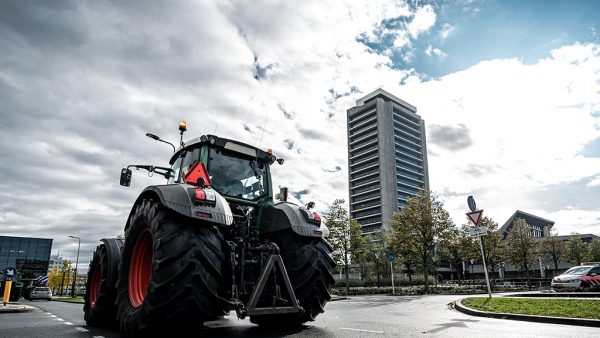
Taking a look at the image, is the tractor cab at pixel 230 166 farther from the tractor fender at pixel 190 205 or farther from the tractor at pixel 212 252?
the tractor fender at pixel 190 205

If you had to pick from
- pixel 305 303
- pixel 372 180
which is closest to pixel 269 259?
pixel 305 303

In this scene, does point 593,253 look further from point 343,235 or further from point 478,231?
point 478,231

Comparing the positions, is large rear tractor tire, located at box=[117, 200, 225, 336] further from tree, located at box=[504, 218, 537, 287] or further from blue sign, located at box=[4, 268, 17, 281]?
tree, located at box=[504, 218, 537, 287]

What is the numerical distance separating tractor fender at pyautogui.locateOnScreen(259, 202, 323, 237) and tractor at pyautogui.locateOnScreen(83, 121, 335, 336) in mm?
17

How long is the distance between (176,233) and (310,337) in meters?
2.13

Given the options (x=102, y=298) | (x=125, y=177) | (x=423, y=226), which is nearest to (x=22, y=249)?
(x=423, y=226)

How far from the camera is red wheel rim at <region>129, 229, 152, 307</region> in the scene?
501cm

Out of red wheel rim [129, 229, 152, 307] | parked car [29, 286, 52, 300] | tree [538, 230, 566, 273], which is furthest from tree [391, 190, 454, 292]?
parked car [29, 286, 52, 300]

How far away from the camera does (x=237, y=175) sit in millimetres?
5996

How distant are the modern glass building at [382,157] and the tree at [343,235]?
85.7m

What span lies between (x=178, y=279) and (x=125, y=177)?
3.86 m

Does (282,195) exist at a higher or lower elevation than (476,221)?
lower

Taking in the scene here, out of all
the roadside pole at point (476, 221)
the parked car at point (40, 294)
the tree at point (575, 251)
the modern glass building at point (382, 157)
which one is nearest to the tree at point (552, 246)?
the tree at point (575, 251)

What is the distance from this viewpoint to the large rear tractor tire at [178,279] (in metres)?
3.94
